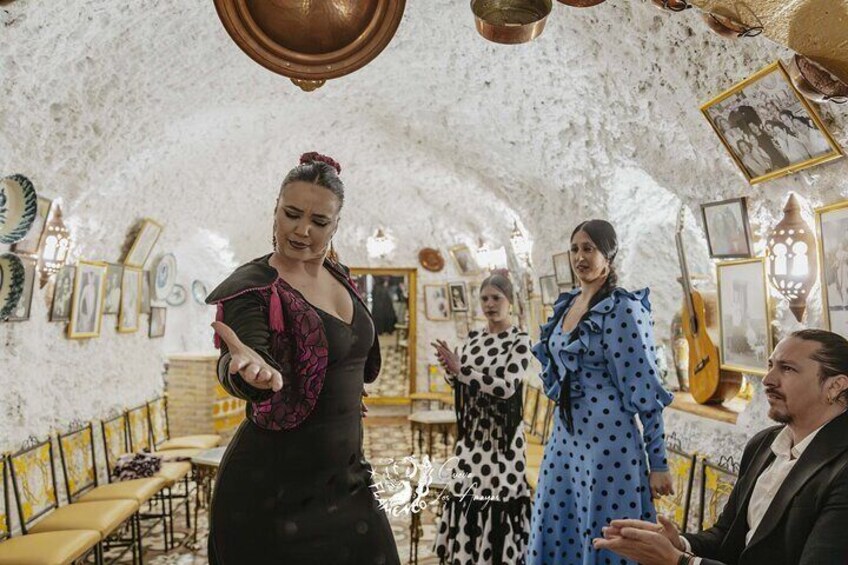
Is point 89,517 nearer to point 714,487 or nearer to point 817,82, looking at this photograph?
point 714,487

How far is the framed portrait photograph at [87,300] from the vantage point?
15.6 ft

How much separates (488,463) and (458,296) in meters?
6.18

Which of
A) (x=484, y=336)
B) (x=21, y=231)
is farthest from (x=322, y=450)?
(x=21, y=231)

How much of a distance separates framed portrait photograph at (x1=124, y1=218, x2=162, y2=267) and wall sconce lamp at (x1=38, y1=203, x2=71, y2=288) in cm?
134

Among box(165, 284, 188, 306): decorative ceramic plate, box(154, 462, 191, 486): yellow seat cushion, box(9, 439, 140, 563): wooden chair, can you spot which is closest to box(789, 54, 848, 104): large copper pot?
box(9, 439, 140, 563): wooden chair

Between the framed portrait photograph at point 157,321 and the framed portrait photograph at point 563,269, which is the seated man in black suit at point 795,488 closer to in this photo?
the framed portrait photograph at point 563,269

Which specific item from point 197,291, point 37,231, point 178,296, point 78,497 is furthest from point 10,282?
point 197,291

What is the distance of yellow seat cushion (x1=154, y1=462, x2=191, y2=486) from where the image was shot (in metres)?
4.82

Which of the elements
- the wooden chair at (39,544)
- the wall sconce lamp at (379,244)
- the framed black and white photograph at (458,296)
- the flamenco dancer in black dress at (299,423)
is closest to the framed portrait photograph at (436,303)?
the framed black and white photograph at (458,296)

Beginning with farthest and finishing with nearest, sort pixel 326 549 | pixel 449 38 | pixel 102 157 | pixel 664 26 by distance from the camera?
pixel 102 157 → pixel 449 38 → pixel 664 26 → pixel 326 549

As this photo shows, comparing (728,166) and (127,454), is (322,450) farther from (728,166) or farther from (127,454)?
(127,454)

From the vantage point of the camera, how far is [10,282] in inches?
144

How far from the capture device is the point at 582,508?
8.12ft

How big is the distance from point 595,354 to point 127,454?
4.34 meters
